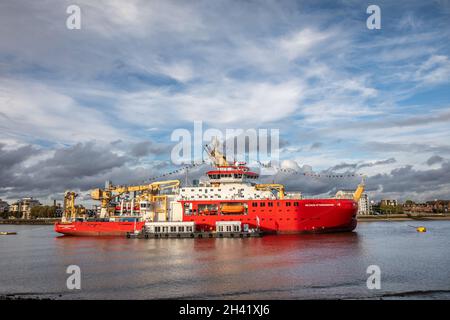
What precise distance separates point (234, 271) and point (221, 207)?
24823 millimetres

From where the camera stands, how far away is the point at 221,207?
51188mm

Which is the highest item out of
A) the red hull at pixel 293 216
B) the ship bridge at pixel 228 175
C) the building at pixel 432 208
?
the ship bridge at pixel 228 175

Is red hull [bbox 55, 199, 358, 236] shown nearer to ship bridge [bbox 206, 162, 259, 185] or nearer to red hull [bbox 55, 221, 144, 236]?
ship bridge [bbox 206, 162, 259, 185]

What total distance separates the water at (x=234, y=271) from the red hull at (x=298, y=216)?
25.6 feet

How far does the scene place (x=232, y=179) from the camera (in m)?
54.1

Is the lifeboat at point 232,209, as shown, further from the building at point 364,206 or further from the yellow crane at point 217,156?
the building at point 364,206

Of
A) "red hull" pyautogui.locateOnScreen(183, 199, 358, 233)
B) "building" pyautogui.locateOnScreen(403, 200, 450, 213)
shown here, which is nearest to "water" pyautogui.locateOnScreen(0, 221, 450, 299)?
"red hull" pyautogui.locateOnScreen(183, 199, 358, 233)

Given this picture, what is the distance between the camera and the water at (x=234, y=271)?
21156mm

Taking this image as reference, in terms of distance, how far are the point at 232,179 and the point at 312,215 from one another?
12.9 m

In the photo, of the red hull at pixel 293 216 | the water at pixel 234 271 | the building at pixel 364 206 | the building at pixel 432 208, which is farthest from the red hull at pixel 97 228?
the building at pixel 432 208

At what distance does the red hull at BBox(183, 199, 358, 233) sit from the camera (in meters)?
49.2

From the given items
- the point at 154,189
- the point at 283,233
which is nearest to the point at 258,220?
the point at 283,233

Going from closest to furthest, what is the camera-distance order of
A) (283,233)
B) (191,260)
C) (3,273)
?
(3,273)
(191,260)
(283,233)
